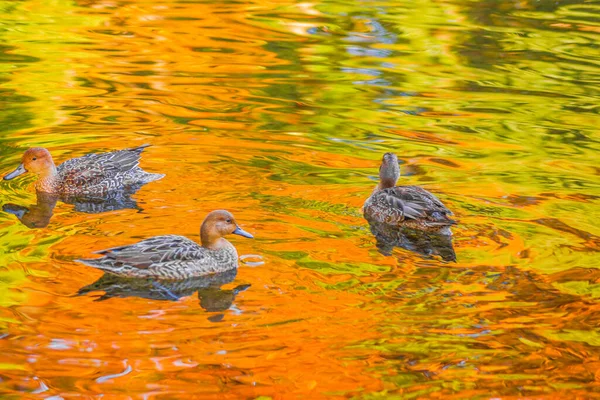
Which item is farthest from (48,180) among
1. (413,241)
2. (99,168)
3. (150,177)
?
(413,241)

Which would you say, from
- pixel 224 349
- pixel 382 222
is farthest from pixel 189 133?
pixel 224 349

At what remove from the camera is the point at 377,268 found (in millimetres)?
8656

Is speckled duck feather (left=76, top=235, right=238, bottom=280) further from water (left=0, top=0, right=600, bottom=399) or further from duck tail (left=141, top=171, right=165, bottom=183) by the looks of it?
duck tail (left=141, top=171, right=165, bottom=183)

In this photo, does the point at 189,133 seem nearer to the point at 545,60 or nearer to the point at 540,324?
the point at 540,324

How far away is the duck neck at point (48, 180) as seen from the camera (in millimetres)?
10828

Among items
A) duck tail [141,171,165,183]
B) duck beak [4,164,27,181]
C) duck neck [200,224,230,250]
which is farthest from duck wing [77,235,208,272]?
duck beak [4,164,27,181]

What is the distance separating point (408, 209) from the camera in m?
9.89

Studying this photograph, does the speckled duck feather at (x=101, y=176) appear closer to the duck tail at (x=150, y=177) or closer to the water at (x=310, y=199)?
the duck tail at (x=150, y=177)

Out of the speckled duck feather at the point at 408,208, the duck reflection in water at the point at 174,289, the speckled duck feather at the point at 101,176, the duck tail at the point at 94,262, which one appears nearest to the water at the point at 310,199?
the duck reflection in water at the point at 174,289

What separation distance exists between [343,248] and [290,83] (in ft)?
20.4

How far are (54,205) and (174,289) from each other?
8.91ft

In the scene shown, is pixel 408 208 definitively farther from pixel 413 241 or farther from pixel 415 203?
pixel 413 241

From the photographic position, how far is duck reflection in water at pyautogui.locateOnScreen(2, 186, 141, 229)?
984 centimetres

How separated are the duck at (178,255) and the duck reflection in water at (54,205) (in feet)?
4.90
